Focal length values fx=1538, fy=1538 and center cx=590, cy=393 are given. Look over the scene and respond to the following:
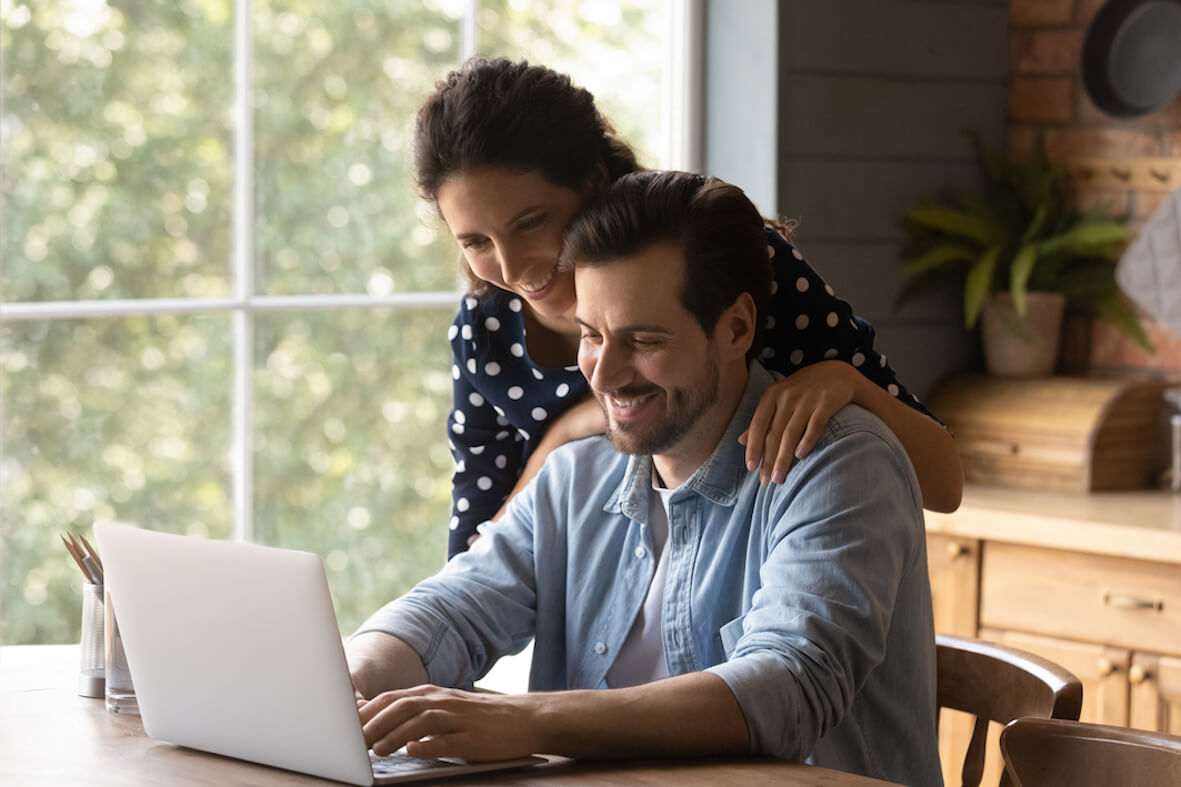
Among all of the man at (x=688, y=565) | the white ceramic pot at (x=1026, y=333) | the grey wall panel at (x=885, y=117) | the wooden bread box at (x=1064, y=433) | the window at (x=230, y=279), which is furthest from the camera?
the white ceramic pot at (x=1026, y=333)

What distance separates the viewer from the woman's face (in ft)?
6.64

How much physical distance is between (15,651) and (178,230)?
44.6 inches

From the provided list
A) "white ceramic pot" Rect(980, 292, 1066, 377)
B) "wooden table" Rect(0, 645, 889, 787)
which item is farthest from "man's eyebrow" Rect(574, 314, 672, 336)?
"white ceramic pot" Rect(980, 292, 1066, 377)

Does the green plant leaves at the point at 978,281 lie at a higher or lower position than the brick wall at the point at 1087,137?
lower

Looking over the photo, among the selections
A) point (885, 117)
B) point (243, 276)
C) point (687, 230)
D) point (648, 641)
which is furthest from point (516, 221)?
point (885, 117)

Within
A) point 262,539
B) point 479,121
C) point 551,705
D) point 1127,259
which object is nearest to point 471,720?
point 551,705

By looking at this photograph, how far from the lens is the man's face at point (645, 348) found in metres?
1.85

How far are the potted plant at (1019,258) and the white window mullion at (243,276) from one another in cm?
155

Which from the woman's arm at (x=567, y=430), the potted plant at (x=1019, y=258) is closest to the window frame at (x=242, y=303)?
the woman's arm at (x=567, y=430)

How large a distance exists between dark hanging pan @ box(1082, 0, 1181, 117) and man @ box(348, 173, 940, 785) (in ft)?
6.54

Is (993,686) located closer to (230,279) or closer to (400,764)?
(400,764)

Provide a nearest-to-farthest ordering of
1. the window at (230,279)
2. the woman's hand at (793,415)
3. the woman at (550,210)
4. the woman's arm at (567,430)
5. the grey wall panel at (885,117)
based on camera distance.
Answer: the woman's hand at (793,415) < the woman at (550,210) < the woman's arm at (567,430) < the window at (230,279) < the grey wall panel at (885,117)

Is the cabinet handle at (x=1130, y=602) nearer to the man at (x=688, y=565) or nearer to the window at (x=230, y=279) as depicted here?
the man at (x=688, y=565)

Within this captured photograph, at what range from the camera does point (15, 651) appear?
7.02ft
